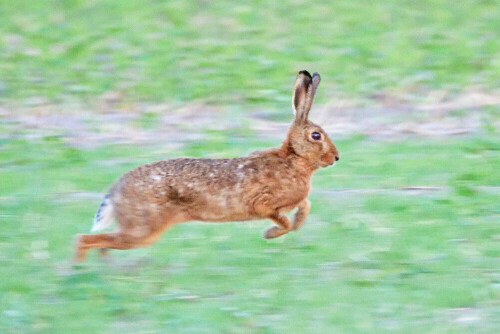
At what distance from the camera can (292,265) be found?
7527mm

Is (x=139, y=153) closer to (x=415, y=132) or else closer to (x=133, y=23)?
(x=415, y=132)

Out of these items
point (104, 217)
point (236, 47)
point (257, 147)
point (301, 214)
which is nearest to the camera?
point (104, 217)

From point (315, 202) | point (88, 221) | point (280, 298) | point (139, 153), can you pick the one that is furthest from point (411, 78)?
point (280, 298)

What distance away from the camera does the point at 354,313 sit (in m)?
6.49

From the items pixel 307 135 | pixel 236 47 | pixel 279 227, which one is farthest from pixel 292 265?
pixel 236 47

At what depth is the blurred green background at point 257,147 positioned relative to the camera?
6.69 metres

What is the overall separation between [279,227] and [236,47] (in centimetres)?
852

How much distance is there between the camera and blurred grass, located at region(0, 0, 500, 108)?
579 inches

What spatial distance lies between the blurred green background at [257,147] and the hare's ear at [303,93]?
3.31ft

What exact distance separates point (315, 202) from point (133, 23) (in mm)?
8463

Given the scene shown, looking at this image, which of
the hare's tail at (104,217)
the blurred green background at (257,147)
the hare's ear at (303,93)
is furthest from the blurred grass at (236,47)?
the hare's tail at (104,217)

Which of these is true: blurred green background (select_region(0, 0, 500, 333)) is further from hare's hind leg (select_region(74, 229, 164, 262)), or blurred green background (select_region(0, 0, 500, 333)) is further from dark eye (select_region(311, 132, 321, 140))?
dark eye (select_region(311, 132, 321, 140))

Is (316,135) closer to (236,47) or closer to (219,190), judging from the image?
(219,190)

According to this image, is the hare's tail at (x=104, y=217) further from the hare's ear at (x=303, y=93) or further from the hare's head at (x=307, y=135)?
the hare's ear at (x=303, y=93)
